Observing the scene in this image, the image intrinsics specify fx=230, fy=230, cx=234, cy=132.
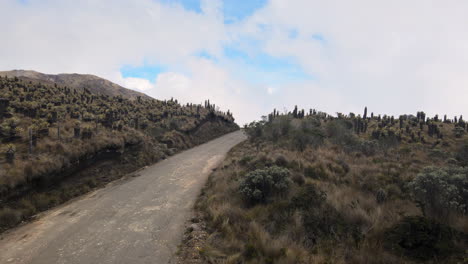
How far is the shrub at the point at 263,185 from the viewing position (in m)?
9.28

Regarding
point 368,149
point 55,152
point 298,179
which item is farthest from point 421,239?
point 368,149

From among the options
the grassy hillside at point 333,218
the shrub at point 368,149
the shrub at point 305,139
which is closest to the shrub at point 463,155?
the shrub at point 368,149

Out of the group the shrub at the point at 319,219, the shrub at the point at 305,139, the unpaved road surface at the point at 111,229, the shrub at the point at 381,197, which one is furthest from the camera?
the shrub at the point at 305,139

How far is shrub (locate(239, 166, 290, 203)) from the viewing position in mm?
9281

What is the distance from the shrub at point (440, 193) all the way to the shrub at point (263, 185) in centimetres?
459

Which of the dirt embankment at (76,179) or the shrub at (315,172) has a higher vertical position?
the shrub at (315,172)

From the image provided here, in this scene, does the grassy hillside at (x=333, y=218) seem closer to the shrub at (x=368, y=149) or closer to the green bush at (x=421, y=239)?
the green bush at (x=421, y=239)

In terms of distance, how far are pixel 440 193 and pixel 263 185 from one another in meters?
5.98

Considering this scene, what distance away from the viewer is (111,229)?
8219 millimetres

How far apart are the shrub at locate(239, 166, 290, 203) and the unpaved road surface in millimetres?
2628

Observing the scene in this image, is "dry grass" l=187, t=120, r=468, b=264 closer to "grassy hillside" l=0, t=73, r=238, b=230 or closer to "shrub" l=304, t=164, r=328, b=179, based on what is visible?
"shrub" l=304, t=164, r=328, b=179

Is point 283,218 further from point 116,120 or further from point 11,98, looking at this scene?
point 11,98

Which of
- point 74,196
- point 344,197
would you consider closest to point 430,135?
point 344,197

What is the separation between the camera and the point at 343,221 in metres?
7.06
